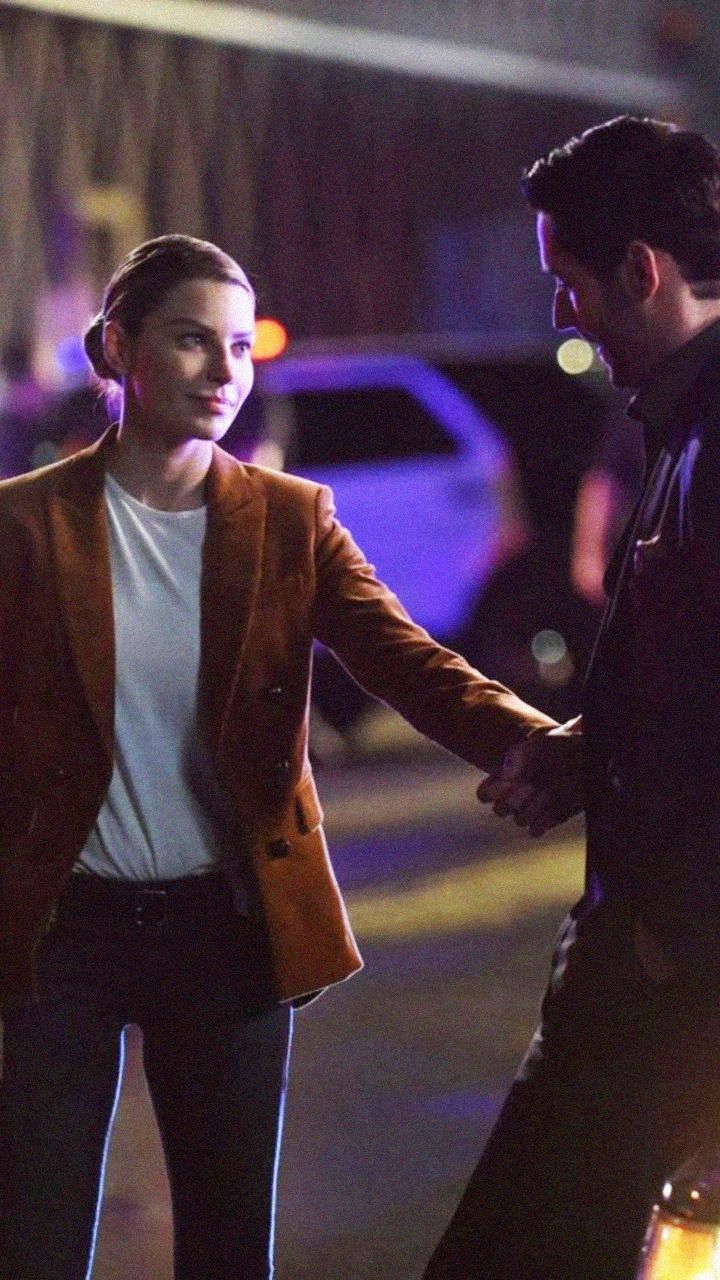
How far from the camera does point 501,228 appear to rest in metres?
20.0

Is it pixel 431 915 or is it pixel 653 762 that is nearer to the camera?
pixel 653 762

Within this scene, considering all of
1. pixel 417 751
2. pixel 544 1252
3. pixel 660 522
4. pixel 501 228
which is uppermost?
pixel 501 228

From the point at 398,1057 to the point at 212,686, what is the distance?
3.39 meters

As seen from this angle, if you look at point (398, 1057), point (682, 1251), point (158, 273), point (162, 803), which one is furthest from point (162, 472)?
point (398, 1057)

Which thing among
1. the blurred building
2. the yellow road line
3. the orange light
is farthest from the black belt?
the blurred building

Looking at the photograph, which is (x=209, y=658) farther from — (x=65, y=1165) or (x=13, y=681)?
(x=65, y=1165)

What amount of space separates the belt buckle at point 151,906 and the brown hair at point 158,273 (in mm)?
836

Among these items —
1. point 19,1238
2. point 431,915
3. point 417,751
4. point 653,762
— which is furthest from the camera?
point 417,751

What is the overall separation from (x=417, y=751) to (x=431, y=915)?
179 inches

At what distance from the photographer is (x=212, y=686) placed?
361 cm

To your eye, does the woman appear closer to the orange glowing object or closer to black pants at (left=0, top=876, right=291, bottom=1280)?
black pants at (left=0, top=876, right=291, bottom=1280)

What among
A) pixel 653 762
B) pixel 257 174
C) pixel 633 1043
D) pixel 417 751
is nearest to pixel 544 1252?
pixel 633 1043

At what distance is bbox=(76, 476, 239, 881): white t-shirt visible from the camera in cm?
358

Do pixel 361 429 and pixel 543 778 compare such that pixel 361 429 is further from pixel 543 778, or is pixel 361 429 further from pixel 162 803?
pixel 162 803
